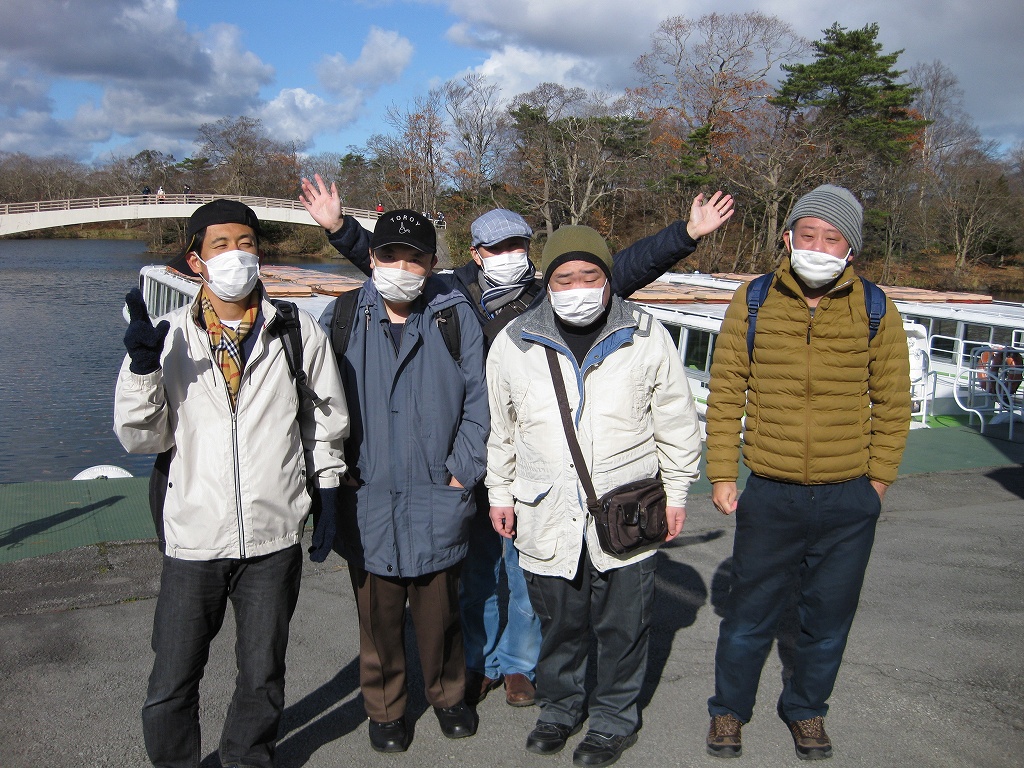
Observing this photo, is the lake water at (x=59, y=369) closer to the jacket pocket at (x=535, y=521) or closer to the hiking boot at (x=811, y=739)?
the jacket pocket at (x=535, y=521)

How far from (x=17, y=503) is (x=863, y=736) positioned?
591 centimetres

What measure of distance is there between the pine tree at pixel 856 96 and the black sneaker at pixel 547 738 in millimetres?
39994

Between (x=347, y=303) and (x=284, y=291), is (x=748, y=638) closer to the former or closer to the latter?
(x=347, y=303)

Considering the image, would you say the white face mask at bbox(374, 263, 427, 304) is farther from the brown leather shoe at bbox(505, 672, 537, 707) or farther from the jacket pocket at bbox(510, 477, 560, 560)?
the brown leather shoe at bbox(505, 672, 537, 707)

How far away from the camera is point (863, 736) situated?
3297 mm

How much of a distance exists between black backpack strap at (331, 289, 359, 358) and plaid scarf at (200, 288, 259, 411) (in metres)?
0.43

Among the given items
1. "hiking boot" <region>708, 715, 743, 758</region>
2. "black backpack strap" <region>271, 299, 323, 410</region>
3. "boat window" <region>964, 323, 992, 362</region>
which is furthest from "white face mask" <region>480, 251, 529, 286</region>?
"boat window" <region>964, 323, 992, 362</region>

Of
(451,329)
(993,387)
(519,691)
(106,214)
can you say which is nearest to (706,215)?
(451,329)

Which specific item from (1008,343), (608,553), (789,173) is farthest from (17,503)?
(789,173)

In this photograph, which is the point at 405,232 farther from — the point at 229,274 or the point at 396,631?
the point at 396,631

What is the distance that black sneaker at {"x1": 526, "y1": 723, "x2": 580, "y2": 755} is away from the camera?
10.5 ft

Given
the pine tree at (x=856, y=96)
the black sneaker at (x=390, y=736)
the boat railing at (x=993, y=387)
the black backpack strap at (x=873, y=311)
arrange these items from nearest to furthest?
1. the black backpack strap at (x=873, y=311)
2. the black sneaker at (x=390, y=736)
3. the boat railing at (x=993, y=387)
4. the pine tree at (x=856, y=96)

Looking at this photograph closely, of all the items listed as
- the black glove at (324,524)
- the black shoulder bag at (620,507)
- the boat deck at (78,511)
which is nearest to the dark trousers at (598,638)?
the black shoulder bag at (620,507)

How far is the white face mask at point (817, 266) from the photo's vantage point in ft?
9.67
